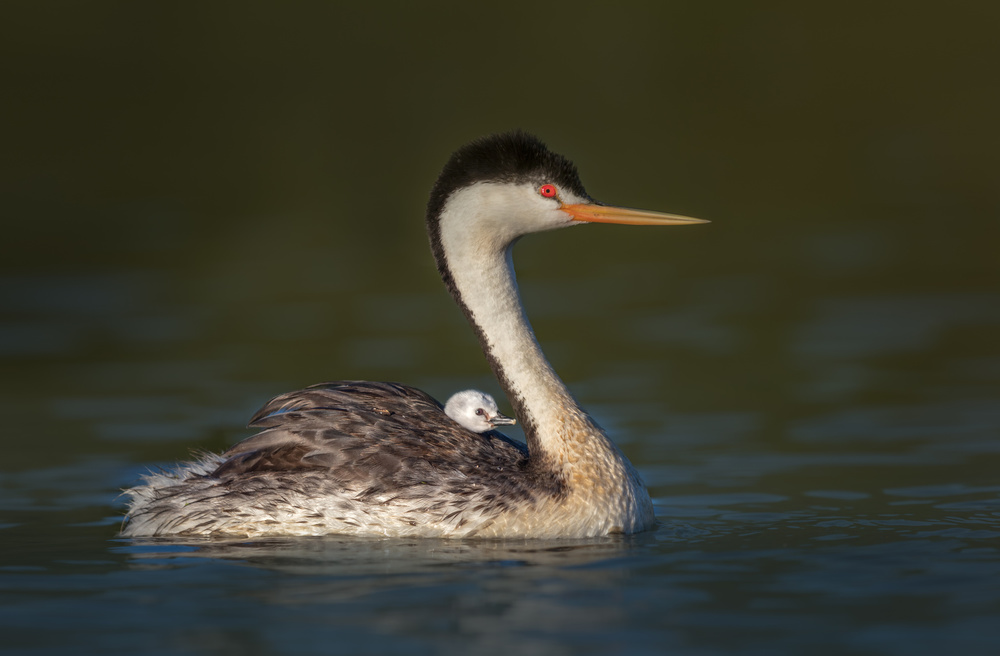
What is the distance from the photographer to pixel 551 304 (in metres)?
16.5

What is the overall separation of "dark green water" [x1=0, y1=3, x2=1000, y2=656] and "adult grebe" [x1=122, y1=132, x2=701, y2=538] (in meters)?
0.23

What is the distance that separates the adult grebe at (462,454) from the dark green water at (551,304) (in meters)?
0.23

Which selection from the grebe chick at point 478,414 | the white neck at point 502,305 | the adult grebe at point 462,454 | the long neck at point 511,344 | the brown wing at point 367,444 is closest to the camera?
→ the adult grebe at point 462,454

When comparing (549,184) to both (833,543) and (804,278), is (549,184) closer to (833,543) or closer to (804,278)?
(833,543)

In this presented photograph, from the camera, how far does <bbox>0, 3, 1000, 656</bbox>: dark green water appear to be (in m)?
7.60

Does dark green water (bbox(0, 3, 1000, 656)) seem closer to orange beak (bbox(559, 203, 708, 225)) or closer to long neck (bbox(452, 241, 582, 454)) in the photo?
long neck (bbox(452, 241, 582, 454))

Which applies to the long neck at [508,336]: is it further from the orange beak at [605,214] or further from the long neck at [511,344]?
the orange beak at [605,214]

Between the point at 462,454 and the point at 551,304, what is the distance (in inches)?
280

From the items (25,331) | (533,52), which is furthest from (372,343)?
(533,52)

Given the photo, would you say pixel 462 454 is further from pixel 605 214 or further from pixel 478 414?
pixel 605 214

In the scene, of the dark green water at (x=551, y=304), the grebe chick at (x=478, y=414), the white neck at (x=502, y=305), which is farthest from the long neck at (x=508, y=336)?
the dark green water at (x=551, y=304)

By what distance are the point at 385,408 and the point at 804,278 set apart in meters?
8.48

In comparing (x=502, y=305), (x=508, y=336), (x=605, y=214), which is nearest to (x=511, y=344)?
(x=508, y=336)

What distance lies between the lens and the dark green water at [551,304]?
7.60 m
